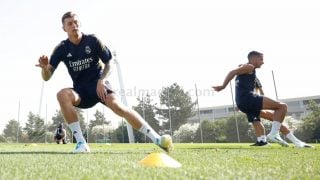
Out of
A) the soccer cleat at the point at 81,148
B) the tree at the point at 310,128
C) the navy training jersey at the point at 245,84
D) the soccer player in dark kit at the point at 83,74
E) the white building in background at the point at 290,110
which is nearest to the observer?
the soccer cleat at the point at 81,148

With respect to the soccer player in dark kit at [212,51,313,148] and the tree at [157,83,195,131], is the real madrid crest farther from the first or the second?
the tree at [157,83,195,131]

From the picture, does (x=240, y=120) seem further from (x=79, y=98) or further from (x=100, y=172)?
(x=100, y=172)

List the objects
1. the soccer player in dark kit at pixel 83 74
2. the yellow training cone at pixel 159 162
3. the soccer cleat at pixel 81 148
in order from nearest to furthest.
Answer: the yellow training cone at pixel 159 162 → the soccer cleat at pixel 81 148 → the soccer player in dark kit at pixel 83 74

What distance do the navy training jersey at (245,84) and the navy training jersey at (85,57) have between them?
10.6 feet

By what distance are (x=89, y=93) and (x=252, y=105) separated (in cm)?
352

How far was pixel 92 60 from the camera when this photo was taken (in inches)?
191

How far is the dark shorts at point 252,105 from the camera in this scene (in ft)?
22.3

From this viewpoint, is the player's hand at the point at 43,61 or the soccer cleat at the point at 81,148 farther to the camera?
the player's hand at the point at 43,61

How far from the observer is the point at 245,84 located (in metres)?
7.07

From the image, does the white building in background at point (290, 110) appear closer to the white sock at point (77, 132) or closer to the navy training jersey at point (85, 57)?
the navy training jersey at point (85, 57)

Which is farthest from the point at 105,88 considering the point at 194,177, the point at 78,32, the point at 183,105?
the point at 183,105

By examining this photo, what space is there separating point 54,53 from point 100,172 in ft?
10.4

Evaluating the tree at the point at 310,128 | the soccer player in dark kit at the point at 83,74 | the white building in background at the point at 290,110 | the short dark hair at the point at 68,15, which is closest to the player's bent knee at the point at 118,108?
the soccer player in dark kit at the point at 83,74

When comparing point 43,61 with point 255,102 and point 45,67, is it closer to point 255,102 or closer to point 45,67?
point 45,67
